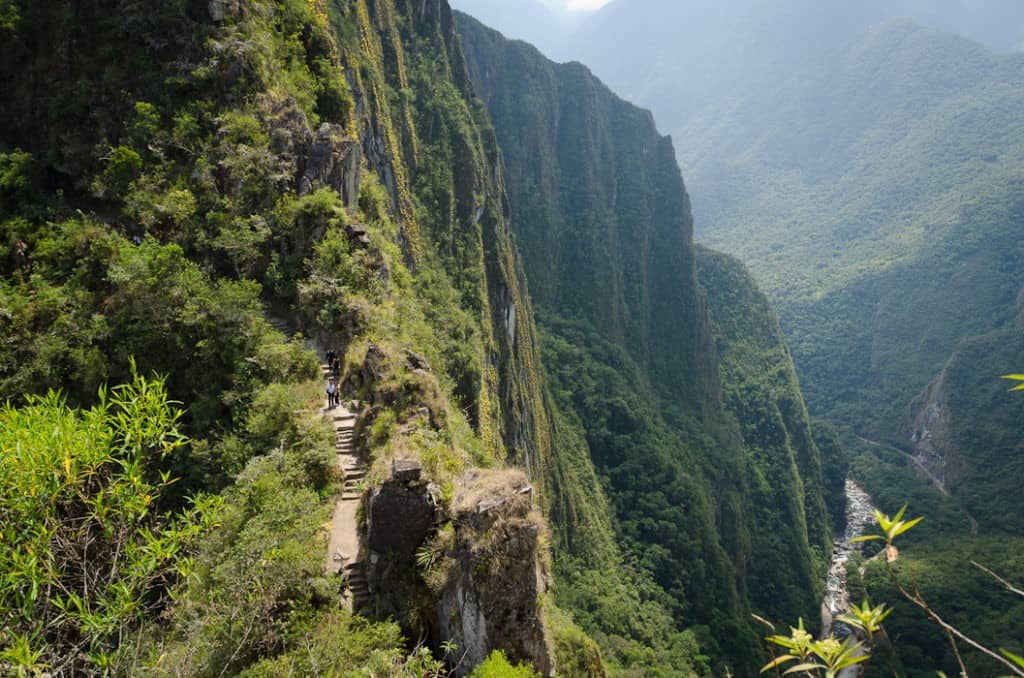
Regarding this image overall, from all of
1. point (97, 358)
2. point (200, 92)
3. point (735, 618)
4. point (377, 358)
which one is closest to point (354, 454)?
point (377, 358)

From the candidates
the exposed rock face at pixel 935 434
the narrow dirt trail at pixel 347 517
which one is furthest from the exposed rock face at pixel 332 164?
the exposed rock face at pixel 935 434

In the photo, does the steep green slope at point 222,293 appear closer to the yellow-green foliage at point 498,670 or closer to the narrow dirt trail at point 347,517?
the narrow dirt trail at point 347,517

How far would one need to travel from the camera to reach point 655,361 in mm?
93938

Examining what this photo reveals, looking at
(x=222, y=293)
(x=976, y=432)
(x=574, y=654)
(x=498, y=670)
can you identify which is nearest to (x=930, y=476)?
(x=976, y=432)

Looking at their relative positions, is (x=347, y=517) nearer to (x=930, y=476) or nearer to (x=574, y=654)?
(x=574, y=654)

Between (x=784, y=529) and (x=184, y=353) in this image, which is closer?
(x=184, y=353)

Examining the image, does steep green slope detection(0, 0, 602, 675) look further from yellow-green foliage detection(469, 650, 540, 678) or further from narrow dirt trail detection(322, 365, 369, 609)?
yellow-green foliage detection(469, 650, 540, 678)

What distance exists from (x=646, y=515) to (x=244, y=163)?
57.9 meters

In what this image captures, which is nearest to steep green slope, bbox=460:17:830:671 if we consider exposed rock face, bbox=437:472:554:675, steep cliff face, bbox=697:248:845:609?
steep cliff face, bbox=697:248:845:609

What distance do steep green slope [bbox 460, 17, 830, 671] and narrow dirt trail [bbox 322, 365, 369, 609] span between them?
164 ft

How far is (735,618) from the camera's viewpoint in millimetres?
54188

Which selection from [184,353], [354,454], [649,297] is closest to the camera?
[354,454]

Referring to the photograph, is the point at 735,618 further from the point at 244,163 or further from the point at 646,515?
the point at 244,163

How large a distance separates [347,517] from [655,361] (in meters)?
88.4
